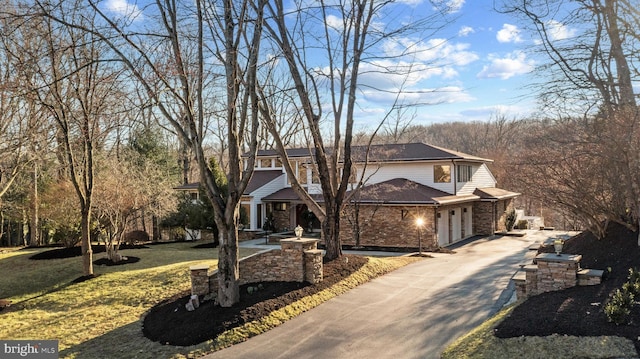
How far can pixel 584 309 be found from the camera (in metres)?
6.16

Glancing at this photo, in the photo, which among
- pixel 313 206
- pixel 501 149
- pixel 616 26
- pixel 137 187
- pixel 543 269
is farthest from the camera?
pixel 501 149

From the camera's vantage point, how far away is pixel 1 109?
1252 centimetres

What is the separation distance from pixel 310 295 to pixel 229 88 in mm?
4771

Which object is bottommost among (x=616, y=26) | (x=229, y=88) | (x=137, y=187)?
(x=137, y=187)

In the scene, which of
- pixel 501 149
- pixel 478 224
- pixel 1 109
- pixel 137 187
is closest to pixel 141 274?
pixel 137 187

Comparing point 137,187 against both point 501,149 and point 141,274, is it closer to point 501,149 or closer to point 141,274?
point 141,274

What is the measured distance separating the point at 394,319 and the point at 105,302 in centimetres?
725

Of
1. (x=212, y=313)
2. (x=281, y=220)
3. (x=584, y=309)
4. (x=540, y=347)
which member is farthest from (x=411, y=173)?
(x=540, y=347)

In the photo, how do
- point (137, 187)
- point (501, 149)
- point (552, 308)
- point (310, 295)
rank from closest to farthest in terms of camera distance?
point (552, 308), point (310, 295), point (137, 187), point (501, 149)

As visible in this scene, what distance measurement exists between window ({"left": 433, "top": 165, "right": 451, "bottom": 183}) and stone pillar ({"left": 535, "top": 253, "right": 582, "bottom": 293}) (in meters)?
14.5

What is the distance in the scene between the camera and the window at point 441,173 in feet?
71.8

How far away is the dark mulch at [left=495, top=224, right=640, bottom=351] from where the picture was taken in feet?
18.1

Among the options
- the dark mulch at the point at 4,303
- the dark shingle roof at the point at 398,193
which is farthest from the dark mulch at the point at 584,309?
the dark mulch at the point at 4,303

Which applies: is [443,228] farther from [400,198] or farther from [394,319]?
[394,319]
